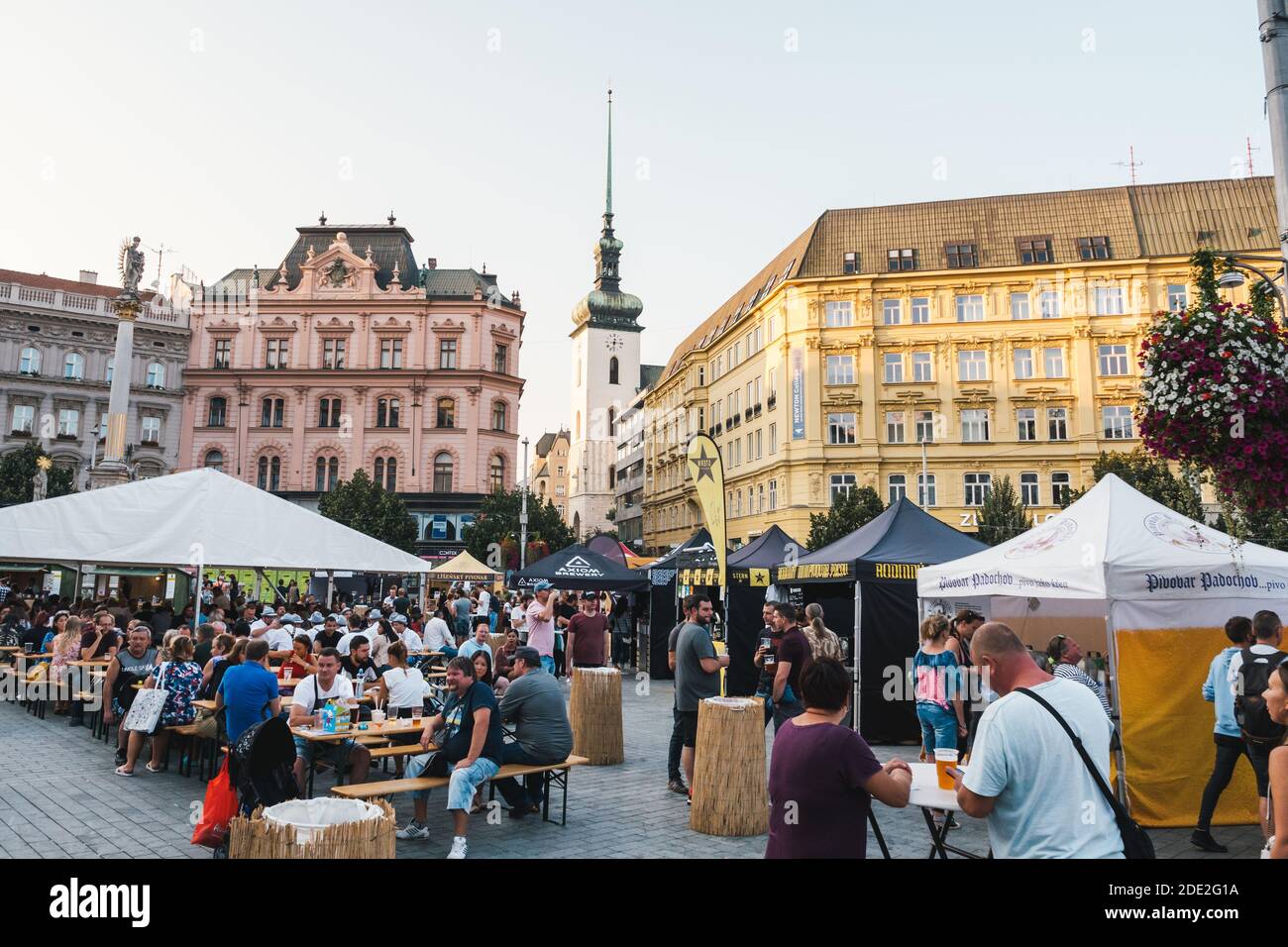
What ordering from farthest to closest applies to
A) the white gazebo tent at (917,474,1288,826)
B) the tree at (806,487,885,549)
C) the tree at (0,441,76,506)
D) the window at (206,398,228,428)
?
the window at (206,398,228,428), the tree at (0,441,76,506), the tree at (806,487,885,549), the white gazebo tent at (917,474,1288,826)

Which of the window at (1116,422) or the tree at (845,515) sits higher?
the window at (1116,422)

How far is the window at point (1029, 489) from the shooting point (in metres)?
43.2

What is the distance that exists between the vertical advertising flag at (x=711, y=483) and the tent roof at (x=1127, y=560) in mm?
3263

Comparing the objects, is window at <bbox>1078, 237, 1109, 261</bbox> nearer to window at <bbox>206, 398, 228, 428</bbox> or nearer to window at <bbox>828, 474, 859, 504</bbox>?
window at <bbox>828, 474, 859, 504</bbox>

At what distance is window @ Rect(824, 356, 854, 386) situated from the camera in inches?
1805

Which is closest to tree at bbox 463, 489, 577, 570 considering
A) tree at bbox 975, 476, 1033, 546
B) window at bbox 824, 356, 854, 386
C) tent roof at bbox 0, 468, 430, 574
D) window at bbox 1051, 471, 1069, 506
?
window at bbox 824, 356, 854, 386

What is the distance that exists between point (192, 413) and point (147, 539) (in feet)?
175

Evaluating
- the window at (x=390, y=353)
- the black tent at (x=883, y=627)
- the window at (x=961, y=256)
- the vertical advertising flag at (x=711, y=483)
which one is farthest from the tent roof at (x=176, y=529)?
the window at (x=390, y=353)

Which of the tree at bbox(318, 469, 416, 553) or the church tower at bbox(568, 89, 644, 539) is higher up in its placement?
the church tower at bbox(568, 89, 644, 539)

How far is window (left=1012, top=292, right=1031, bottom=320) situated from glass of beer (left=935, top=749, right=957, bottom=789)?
143ft

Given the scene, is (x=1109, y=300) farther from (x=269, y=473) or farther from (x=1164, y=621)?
(x=269, y=473)

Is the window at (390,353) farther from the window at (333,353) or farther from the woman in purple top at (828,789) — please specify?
the woman in purple top at (828,789)

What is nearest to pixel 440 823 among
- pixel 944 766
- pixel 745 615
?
pixel 944 766

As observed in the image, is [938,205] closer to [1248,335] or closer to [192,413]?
[1248,335]
